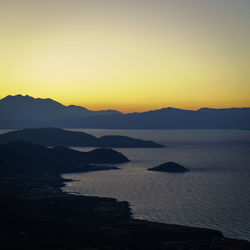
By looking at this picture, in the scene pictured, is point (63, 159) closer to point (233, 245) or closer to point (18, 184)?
point (18, 184)

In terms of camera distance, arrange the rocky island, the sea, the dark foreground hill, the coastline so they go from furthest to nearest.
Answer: the rocky island
the sea
the coastline
the dark foreground hill

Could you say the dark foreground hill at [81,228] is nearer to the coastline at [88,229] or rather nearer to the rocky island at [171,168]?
the coastline at [88,229]

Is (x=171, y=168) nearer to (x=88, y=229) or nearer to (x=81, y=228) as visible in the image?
(x=81, y=228)

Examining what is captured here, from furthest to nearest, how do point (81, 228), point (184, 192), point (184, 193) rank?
1. point (184, 192)
2. point (184, 193)
3. point (81, 228)

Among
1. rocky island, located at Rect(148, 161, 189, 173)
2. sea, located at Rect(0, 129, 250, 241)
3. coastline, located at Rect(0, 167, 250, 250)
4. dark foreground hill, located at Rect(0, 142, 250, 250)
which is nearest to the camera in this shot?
dark foreground hill, located at Rect(0, 142, 250, 250)

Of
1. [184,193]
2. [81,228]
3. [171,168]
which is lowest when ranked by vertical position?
[184,193]

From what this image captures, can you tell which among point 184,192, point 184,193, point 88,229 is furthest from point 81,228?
point 184,192

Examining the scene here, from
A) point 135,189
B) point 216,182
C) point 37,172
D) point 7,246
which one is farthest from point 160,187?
point 7,246

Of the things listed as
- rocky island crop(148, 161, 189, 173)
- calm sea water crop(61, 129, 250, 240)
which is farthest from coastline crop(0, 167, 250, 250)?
rocky island crop(148, 161, 189, 173)

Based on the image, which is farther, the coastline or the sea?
the sea

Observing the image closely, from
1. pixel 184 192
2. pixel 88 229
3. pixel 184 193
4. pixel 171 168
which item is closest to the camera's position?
pixel 88 229

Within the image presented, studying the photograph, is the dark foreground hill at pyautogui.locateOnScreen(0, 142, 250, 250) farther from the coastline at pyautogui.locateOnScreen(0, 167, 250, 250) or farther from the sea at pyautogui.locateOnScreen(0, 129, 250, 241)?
the sea at pyautogui.locateOnScreen(0, 129, 250, 241)

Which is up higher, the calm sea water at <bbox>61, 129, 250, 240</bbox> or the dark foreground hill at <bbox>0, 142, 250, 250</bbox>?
the dark foreground hill at <bbox>0, 142, 250, 250</bbox>
